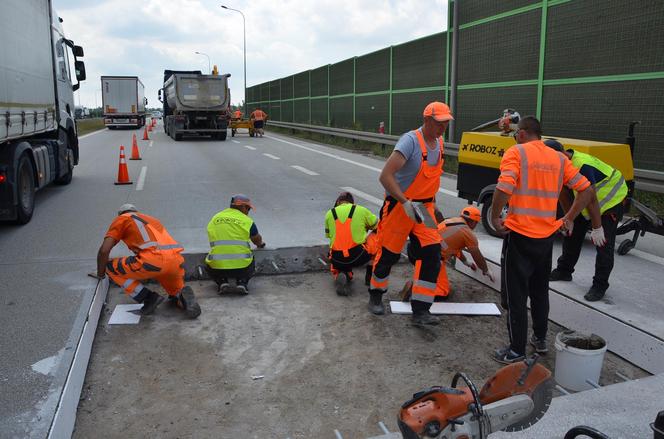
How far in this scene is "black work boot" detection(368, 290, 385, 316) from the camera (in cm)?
549

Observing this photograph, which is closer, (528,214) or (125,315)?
(528,214)

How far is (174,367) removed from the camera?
14.6ft

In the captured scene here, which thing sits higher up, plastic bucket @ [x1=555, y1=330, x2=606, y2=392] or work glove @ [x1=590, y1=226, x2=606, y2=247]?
work glove @ [x1=590, y1=226, x2=606, y2=247]

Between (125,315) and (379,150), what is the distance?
16.8 meters

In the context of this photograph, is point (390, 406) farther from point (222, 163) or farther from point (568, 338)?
point (222, 163)

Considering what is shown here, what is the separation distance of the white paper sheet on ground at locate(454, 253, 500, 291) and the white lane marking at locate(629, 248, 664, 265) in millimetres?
2035

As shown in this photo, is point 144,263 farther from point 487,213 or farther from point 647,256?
point 647,256

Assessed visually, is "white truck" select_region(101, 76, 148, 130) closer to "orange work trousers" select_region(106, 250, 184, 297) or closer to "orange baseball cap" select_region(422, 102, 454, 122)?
"orange work trousers" select_region(106, 250, 184, 297)

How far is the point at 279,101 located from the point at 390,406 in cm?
4237

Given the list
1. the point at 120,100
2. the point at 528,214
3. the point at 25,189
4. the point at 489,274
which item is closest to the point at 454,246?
the point at 489,274

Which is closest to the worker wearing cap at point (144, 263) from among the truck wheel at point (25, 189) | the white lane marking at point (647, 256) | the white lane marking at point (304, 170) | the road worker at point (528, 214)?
the road worker at point (528, 214)

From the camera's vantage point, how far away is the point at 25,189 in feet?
30.2

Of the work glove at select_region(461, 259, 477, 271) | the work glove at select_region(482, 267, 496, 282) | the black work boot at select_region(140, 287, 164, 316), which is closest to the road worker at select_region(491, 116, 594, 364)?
the work glove at select_region(482, 267, 496, 282)

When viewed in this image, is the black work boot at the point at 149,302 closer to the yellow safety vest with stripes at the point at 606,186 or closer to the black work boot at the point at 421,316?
the black work boot at the point at 421,316
